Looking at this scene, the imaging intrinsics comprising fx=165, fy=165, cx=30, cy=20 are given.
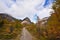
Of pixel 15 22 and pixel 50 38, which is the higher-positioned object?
pixel 15 22

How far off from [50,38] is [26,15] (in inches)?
42.2

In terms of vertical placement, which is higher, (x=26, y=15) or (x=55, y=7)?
(x=26, y=15)

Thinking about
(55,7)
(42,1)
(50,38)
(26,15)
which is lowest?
(50,38)

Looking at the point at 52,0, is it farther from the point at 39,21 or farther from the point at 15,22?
the point at 15,22

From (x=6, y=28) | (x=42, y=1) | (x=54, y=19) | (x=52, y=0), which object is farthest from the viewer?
(x=42, y=1)

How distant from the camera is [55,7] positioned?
157 inches

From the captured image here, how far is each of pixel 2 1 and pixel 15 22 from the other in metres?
0.88

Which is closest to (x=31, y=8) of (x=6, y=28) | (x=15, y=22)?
(x=15, y=22)

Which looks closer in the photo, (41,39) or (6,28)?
(41,39)

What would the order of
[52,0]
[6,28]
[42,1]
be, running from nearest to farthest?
[52,0], [6,28], [42,1]

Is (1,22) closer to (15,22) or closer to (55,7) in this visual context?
(15,22)

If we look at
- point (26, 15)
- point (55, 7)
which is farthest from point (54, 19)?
point (26, 15)

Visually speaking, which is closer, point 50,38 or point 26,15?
point 50,38

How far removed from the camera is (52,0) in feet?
14.1
